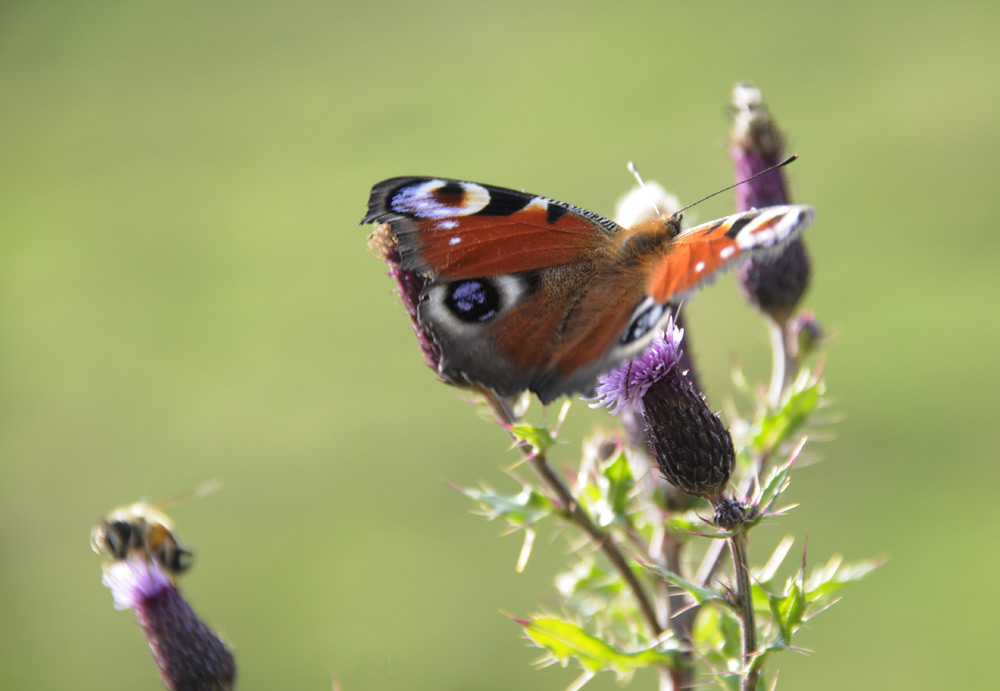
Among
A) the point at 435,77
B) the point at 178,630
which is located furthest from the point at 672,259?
the point at 435,77

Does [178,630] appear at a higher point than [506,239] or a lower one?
lower

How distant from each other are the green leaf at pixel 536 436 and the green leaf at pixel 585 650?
1.29ft

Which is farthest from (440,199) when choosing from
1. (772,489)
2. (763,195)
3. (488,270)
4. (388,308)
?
(388,308)

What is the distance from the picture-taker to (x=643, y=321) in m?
2.11

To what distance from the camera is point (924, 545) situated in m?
7.51

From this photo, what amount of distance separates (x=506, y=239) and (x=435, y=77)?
14.2 m

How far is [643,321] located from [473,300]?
490mm

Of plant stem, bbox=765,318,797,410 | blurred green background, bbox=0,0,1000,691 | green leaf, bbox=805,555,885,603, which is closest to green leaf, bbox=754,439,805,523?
green leaf, bbox=805,555,885,603

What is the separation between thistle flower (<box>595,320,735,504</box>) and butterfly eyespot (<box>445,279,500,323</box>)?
0.33 meters

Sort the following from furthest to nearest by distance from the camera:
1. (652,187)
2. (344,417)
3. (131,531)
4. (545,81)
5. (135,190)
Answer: (545,81) → (135,190) → (344,417) → (652,187) → (131,531)

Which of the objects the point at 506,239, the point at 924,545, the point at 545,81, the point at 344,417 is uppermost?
the point at 545,81

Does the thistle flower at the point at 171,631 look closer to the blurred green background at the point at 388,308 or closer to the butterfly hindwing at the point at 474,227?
the butterfly hindwing at the point at 474,227

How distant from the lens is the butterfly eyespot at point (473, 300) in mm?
2396

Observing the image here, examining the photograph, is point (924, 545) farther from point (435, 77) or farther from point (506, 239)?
point (435, 77)
